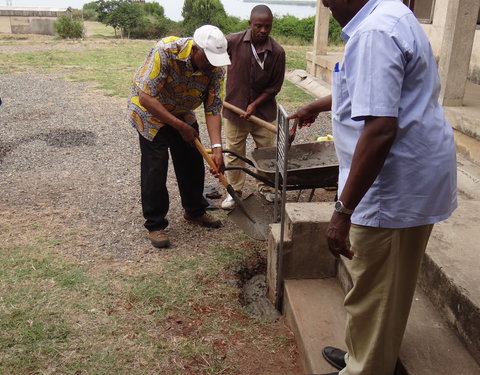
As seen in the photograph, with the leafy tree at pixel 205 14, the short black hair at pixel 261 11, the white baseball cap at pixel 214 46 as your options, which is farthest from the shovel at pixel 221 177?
the leafy tree at pixel 205 14

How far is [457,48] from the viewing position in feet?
17.9

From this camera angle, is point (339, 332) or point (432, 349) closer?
point (432, 349)

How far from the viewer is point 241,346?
2904mm

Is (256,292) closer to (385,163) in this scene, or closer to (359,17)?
(385,163)

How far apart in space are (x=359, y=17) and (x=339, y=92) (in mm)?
277

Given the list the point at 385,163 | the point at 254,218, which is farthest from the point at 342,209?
the point at 254,218

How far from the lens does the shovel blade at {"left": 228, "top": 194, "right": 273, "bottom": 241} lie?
12.9 ft

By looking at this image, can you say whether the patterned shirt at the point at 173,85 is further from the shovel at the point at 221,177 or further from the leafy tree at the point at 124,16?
the leafy tree at the point at 124,16

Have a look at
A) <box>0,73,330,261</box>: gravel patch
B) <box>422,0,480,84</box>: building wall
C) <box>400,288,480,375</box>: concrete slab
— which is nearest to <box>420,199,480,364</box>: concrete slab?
<box>400,288,480,375</box>: concrete slab

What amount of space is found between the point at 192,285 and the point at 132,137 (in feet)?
14.8

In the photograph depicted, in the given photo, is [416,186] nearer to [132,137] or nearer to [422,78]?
[422,78]

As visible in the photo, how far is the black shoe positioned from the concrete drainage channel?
707 mm

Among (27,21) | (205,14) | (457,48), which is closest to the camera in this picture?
(457,48)

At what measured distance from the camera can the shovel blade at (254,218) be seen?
12.9 feet
